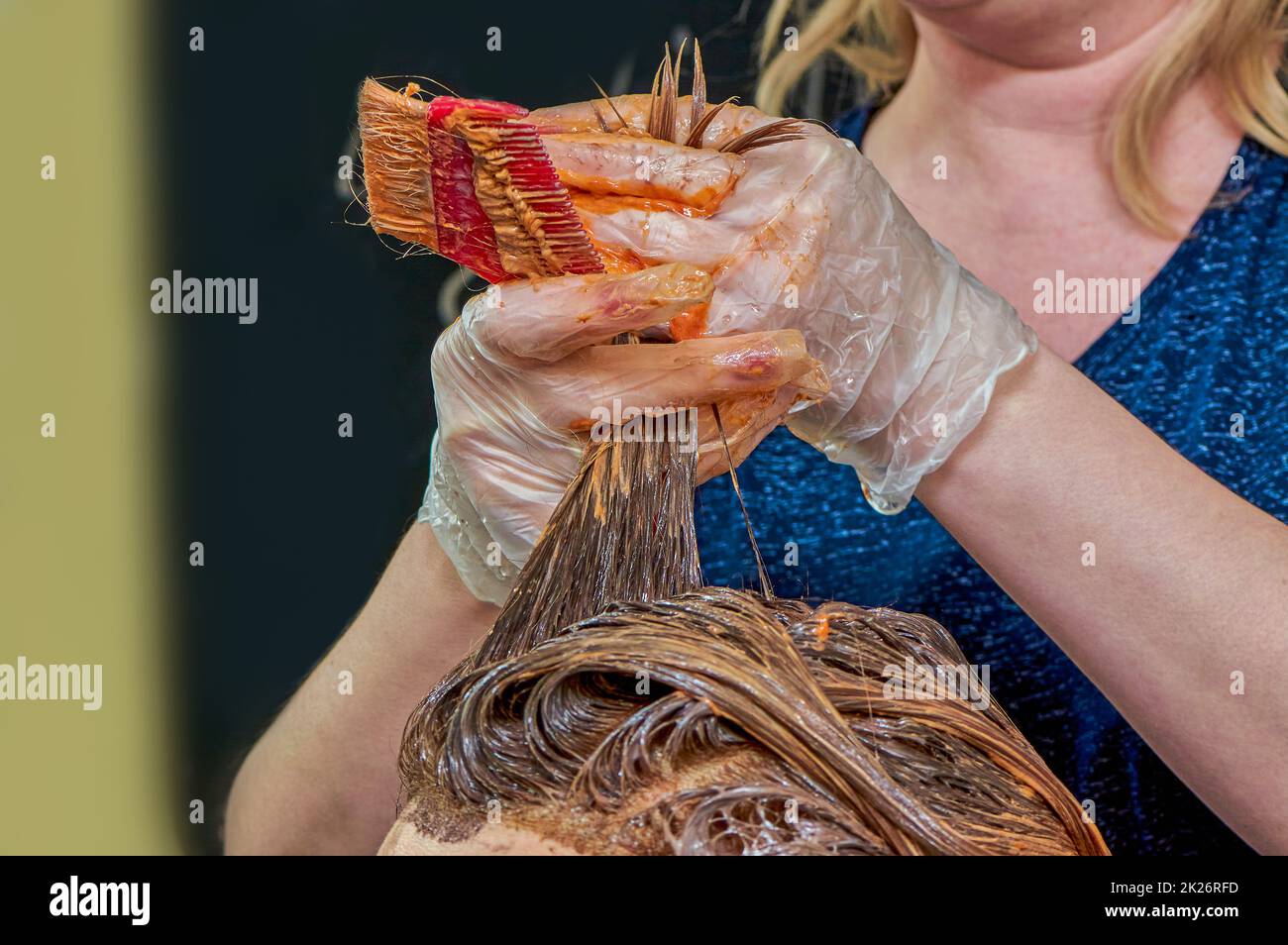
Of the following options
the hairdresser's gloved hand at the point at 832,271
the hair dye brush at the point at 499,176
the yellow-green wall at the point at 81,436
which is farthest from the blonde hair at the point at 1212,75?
the yellow-green wall at the point at 81,436

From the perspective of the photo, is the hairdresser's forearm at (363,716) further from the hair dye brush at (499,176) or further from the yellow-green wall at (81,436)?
the yellow-green wall at (81,436)

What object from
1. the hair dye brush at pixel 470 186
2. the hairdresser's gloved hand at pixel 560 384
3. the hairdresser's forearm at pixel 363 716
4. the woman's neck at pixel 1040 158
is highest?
the woman's neck at pixel 1040 158

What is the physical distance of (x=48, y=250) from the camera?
163 centimetres

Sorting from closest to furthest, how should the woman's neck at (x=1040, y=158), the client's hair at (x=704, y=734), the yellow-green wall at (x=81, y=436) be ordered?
the client's hair at (x=704, y=734), the woman's neck at (x=1040, y=158), the yellow-green wall at (x=81, y=436)

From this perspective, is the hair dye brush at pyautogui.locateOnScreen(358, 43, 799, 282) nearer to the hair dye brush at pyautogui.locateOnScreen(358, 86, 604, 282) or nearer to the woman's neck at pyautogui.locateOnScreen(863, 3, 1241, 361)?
the hair dye brush at pyautogui.locateOnScreen(358, 86, 604, 282)

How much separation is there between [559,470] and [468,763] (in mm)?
268

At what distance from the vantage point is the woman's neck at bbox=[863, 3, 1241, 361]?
1.14 m

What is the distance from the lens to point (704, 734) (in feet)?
1.98

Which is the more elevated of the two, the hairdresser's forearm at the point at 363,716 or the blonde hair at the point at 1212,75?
the blonde hair at the point at 1212,75

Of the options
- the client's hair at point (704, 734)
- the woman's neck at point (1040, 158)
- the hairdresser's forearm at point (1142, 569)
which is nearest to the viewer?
the client's hair at point (704, 734)

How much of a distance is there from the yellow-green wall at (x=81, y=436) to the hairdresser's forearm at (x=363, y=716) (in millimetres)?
635

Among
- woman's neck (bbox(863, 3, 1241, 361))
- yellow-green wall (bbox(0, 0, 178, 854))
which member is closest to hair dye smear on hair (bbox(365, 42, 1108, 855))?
woman's neck (bbox(863, 3, 1241, 361))

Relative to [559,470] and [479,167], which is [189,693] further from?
[479,167]

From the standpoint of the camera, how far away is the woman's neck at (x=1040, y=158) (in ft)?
3.73
